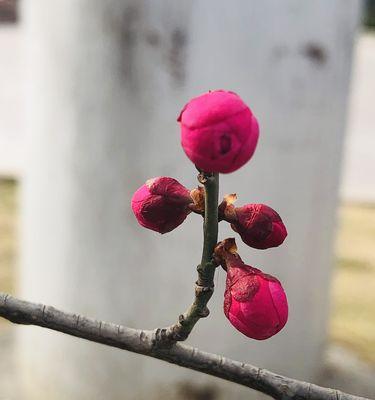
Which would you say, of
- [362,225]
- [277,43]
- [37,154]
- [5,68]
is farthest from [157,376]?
[5,68]

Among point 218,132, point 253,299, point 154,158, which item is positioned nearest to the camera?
point 218,132

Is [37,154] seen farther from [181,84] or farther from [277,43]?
[277,43]

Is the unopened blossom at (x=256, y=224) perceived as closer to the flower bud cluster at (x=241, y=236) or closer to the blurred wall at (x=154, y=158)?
the flower bud cluster at (x=241, y=236)

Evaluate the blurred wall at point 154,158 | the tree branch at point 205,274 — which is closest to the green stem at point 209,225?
the tree branch at point 205,274

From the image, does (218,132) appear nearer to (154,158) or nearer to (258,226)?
(258,226)

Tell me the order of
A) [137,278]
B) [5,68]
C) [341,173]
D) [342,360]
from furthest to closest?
[5,68] → [342,360] → [341,173] → [137,278]

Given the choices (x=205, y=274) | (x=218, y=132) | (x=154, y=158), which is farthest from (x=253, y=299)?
(x=154, y=158)

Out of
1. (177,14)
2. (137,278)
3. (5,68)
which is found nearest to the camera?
(177,14)
